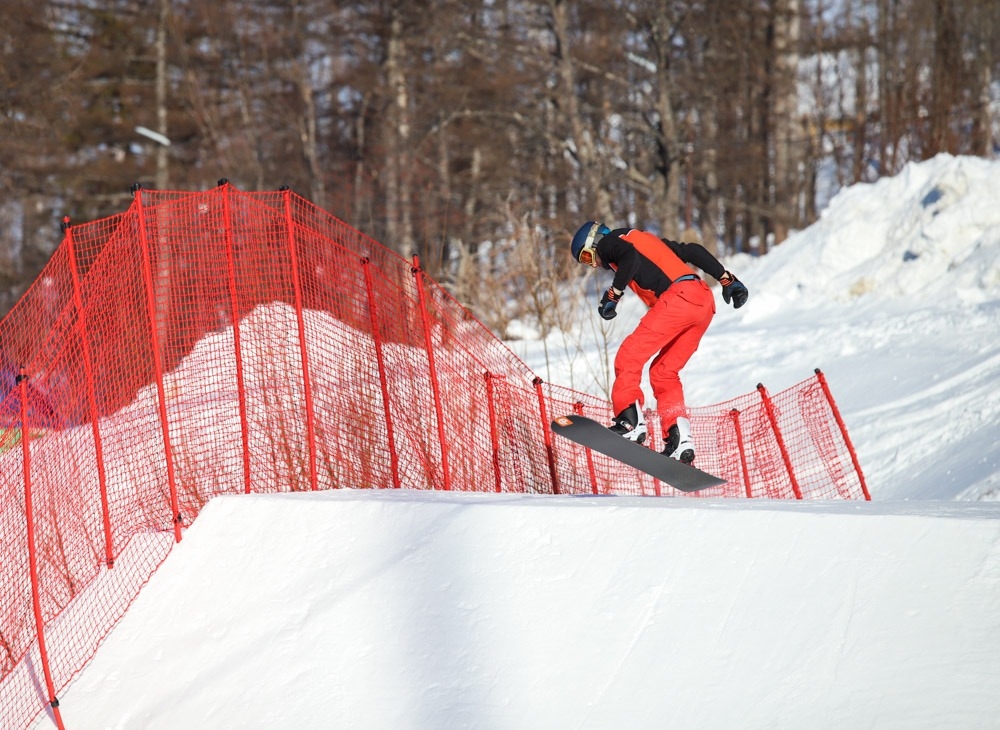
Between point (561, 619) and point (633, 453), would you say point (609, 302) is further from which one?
point (561, 619)

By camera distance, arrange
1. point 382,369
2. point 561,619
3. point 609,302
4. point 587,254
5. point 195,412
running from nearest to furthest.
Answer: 1. point 561,619
2. point 609,302
3. point 587,254
4. point 382,369
5. point 195,412

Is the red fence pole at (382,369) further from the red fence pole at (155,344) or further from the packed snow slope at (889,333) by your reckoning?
the packed snow slope at (889,333)

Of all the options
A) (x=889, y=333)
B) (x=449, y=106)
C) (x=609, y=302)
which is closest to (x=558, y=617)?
(x=609, y=302)

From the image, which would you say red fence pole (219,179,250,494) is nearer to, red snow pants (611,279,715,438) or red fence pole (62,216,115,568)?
red fence pole (62,216,115,568)

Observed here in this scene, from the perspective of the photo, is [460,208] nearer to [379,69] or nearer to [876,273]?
[379,69]

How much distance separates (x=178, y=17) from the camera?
27203 millimetres

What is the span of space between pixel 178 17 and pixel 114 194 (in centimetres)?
515

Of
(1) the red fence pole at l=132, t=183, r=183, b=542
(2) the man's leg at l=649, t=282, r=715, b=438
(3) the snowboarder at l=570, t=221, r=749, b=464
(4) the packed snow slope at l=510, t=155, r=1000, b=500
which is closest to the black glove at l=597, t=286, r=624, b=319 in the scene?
(3) the snowboarder at l=570, t=221, r=749, b=464

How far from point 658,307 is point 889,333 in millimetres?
8707

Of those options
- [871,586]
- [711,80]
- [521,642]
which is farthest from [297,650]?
[711,80]

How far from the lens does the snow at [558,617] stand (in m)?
3.94

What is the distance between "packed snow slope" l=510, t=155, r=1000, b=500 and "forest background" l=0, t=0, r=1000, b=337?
446 centimetres

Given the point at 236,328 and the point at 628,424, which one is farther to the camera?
the point at 236,328

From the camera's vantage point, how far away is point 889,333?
47.1 feet
